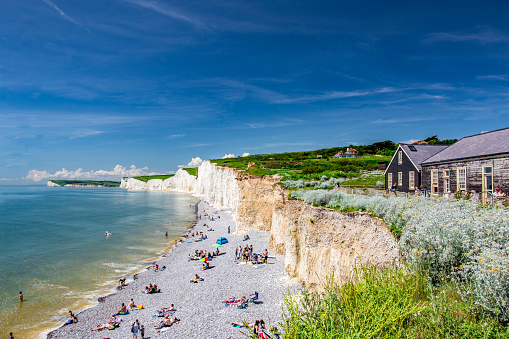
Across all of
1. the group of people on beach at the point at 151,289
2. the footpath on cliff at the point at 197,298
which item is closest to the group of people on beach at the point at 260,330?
the footpath on cliff at the point at 197,298

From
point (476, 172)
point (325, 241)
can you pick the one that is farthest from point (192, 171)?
point (476, 172)

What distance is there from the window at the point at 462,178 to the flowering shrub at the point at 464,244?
22.1 feet

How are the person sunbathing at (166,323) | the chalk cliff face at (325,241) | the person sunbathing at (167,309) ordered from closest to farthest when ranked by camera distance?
the chalk cliff face at (325,241) < the person sunbathing at (166,323) < the person sunbathing at (167,309)

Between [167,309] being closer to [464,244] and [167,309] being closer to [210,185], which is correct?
[464,244]

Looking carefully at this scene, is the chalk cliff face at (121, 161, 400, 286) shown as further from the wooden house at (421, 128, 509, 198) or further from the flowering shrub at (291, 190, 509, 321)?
the wooden house at (421, 128, 509, 198)

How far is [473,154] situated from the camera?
15109 millimetres

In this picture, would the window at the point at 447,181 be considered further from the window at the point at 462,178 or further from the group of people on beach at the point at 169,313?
the group of people on beach at the point at 169,313

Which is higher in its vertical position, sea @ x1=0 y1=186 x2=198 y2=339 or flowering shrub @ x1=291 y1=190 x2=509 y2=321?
flowering shrub @ x1=291 y1=190 x2=509 y2=321

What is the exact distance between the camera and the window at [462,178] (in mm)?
15355

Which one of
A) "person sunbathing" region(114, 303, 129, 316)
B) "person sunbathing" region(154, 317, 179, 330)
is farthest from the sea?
"person sunbathing" region(154, 317, 179, 330)

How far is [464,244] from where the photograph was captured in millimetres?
6898

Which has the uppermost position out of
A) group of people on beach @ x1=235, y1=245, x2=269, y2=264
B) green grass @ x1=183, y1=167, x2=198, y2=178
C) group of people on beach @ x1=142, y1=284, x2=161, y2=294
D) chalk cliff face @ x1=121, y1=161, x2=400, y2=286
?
green grass @ x1=183, y1=167, x2=198, y2=178

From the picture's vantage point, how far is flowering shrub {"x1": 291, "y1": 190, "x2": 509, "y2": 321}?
524 centimetres

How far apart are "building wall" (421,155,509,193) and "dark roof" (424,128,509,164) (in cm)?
34
